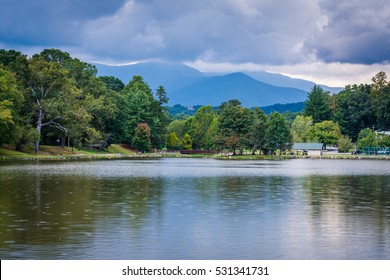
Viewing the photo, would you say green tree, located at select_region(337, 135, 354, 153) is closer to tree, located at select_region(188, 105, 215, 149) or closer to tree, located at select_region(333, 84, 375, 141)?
tree, located at select_region(333, 84, 375, 141)

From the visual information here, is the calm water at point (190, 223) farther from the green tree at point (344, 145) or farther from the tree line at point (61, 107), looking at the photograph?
the green tree at point (344, 145)

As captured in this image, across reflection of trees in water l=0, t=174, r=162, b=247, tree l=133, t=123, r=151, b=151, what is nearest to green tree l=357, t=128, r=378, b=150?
tree l=133, t=123, r=151, b=151

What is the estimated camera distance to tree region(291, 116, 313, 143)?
589 ft

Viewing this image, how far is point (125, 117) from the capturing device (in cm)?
13075

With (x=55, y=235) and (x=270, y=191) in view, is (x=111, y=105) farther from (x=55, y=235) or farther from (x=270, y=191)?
(x=55, y=235)

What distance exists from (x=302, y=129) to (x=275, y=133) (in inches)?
2062

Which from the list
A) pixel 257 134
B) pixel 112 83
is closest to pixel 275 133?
pixel 257 134

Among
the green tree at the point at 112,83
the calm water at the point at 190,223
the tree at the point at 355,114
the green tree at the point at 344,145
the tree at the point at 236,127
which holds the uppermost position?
the green tree at the point at 112,83

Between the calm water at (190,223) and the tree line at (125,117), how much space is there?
44629 millimetres

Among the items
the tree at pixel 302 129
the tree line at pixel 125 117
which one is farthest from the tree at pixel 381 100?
the tree at pixel 302 129

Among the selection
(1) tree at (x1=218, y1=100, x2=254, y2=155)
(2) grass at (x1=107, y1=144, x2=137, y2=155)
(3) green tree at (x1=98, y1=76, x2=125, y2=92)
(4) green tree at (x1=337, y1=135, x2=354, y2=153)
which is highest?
(3) green tree at (x1=98, y1=76, x2=125, y2=92)

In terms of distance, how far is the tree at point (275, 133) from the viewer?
436 ft

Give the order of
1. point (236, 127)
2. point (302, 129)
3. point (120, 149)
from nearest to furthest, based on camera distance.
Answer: point (120, 149), point (236, 127), point (302, 129)

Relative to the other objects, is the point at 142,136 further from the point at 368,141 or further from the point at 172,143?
the point at 368,141
